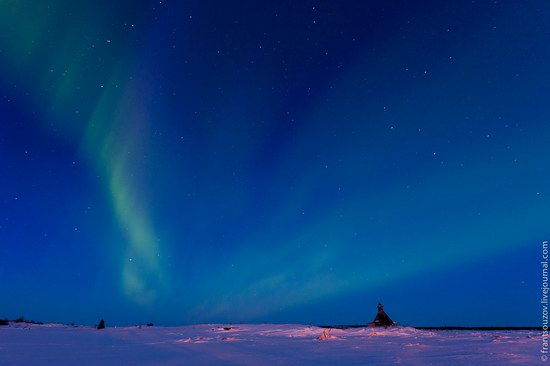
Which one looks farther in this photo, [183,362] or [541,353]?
[541,353]

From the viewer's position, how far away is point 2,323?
2212cm

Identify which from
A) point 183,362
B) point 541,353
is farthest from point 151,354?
point 541,353

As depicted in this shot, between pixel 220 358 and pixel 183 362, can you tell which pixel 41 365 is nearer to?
pixel 183 362

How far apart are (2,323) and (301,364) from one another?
2382 cm

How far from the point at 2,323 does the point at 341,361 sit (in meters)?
24.1

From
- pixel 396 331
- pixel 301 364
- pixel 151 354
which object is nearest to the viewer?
pixel 301 364

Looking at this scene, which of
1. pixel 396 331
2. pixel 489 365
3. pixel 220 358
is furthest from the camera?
pixel 396 331

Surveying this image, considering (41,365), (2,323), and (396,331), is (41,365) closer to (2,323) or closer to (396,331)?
(396,331)

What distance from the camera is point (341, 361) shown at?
6.18m

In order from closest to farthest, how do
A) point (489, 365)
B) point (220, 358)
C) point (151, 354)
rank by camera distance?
point (489, 365) < point (220, 358) < point (151, 354)

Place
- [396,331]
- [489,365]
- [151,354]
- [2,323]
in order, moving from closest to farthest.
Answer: [489,365] → [151,354] → [396,331] → [2,323]

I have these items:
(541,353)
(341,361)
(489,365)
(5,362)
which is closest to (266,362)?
(341,361)

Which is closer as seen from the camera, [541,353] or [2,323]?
[541,353]

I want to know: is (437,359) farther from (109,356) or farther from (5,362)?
(5,362)
